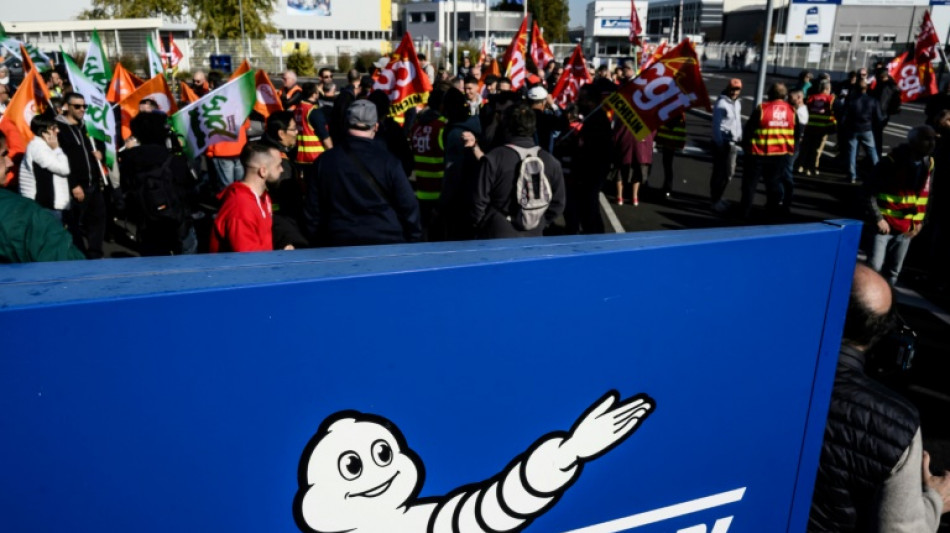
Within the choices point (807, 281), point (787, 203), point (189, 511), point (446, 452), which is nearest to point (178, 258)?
point (189, 511)

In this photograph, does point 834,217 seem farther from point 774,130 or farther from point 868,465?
point 868,465

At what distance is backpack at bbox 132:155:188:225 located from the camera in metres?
5.91

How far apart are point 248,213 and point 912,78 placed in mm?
13029

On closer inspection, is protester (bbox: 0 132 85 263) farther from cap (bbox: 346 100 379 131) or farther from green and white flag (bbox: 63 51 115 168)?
green and white flag (bbox: 63 51 115 168)

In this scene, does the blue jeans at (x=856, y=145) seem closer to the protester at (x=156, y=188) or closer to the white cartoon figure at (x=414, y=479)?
the protester at (x=156, y=188)

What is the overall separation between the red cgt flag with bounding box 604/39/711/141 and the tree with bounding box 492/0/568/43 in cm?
7624

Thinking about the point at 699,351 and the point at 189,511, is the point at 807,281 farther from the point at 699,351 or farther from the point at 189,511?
the point at 189,511

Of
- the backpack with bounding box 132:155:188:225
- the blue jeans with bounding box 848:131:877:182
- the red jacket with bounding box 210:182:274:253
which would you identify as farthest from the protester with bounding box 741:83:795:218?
the red jacket with bounding box 210:182:274:253

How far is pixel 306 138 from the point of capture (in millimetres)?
8656

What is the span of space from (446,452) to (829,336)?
82 centimetres

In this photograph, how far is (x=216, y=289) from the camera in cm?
98

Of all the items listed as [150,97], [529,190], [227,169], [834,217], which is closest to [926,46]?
[834,217]

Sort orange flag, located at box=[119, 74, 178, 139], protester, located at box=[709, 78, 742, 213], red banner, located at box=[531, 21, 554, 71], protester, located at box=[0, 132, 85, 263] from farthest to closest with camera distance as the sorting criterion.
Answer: red banner, located at box=[531, 21, 554, 71] → protester, located at box=[709, 78, 742, 213] → orange flag, located at box=[119, 74, 178, 139] → protester, located at box=[0, 132, 85, 263]

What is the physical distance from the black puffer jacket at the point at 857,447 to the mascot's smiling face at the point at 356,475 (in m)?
1.03
